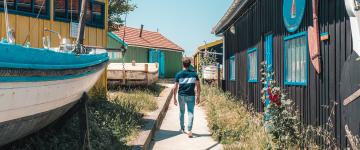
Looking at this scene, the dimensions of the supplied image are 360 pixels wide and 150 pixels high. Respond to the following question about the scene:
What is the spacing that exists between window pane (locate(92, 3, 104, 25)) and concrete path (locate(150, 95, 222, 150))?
320 cm

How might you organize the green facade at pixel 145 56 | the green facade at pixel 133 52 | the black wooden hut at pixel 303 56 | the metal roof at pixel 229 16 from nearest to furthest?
1. the black wooden hut at pixel 303 56
2. the metal roof at pixel 229 16
3. the green facade at pixel 133 52
4. the green facade at pixel 145 56

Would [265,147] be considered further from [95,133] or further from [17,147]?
[17,147]

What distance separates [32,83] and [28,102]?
0.22 m

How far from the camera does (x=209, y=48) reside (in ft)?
88.6

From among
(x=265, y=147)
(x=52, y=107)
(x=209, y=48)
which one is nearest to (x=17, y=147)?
(x=52, y=107)

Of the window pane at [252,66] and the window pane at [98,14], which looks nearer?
the window pane at [98,14]

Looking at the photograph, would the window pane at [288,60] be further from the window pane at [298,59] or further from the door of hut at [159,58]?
the door of hut at [159,58]

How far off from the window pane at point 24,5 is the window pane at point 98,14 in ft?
7.32

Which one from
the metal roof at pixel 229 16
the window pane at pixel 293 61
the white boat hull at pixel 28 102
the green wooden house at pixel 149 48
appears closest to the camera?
the white boat hull at pixel 28 102

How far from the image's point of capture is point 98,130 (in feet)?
22.7

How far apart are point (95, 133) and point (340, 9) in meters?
4.42

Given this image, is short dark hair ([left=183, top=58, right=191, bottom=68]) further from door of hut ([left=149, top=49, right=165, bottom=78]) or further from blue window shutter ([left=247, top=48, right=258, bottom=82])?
door of hut ([left=149, top=49, right=165, bottom=78])

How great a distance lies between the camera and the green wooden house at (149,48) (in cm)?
2692

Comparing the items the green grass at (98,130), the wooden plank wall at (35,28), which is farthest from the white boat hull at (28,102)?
the wooden plank wall at (35,28)
